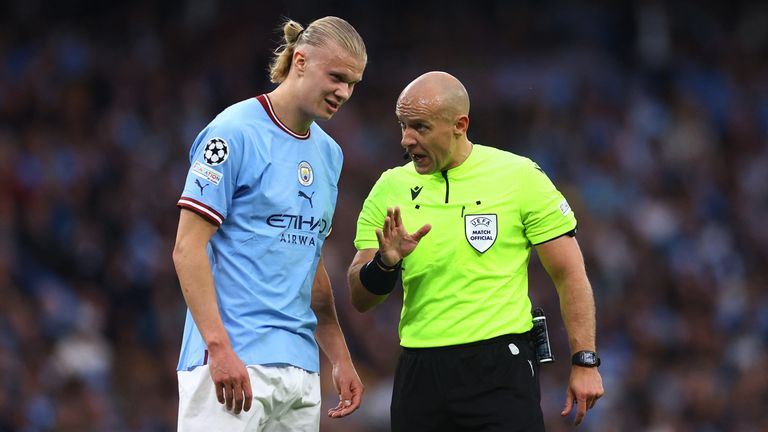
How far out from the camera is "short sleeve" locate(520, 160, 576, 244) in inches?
220

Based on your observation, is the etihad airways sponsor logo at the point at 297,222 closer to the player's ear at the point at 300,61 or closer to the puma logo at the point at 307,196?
the puma logo at the point at 307,196

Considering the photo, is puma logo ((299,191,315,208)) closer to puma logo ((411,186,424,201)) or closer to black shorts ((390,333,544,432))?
puma logo ((411,186,424,201))

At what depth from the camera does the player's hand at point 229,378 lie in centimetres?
485

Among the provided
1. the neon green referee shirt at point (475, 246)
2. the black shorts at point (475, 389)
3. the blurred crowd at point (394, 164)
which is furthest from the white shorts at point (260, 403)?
the blurred crowd at point (394, 164)

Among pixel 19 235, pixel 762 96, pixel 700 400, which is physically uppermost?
pixel 762 96

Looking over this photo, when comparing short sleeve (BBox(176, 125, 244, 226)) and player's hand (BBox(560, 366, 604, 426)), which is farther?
player's hand (BBox(560, 366, 604, 426))

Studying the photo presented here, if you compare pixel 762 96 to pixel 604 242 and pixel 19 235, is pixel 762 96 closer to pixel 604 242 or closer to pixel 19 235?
pixel 604 242

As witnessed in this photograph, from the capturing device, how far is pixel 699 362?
1315 cm

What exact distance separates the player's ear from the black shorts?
133cm

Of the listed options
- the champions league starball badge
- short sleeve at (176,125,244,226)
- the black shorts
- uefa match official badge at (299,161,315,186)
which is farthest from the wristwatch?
the champions league starball badge

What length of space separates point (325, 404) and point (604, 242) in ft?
13.7

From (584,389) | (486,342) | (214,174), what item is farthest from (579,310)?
(214,174)

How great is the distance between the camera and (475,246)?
18.3 feet

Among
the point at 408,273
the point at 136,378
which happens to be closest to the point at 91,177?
the point at 136,378
